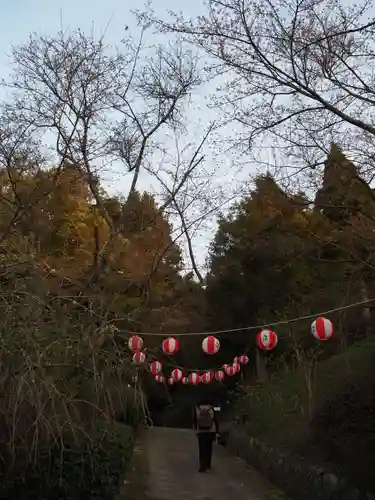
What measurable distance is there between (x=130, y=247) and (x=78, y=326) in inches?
328

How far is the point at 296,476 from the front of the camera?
8906 mm

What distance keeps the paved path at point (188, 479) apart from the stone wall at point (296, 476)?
0.19 metres

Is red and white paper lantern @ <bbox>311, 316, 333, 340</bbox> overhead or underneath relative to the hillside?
overhead

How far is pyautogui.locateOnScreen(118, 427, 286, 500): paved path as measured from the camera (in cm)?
920

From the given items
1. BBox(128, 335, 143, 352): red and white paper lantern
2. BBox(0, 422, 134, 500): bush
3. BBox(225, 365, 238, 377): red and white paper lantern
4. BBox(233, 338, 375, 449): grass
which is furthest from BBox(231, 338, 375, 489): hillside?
BBox(225, 365, 238, 377): red and white paper lantern

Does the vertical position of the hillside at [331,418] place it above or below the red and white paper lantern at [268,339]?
below

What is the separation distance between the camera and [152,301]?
57.3 ft

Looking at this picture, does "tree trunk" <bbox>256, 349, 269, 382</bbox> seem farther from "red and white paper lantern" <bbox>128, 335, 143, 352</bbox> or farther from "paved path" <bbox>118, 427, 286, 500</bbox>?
"red and white paper lantern" <bbox>128, 335, 143, 352</bbox>

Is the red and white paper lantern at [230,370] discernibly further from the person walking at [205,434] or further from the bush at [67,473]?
the bush at [67,473]

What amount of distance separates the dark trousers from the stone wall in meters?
1.07

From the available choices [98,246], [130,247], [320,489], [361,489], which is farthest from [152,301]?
[361,489]

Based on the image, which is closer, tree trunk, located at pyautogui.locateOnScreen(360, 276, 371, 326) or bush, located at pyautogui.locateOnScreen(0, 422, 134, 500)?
bush, located at pyautogui.locateOnScreen(0, 422, 134, 500)

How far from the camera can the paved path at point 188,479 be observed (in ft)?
30.2

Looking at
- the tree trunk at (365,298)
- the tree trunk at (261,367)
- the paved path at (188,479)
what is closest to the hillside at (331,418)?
the paved path at (188,479)
